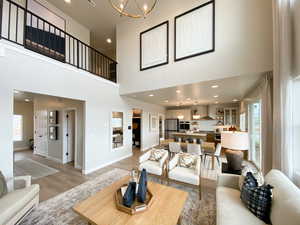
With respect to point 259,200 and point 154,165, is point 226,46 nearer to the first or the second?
point 259,200

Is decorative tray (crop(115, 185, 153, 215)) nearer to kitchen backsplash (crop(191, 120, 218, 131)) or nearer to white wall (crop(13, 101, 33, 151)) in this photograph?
kitchen backsplash (crop(191, 120, 218, 131))

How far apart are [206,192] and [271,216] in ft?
5.20

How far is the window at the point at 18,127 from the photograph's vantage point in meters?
A: 6.93

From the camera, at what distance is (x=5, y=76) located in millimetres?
2463

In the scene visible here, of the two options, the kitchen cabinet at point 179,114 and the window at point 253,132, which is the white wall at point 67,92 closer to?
the kitchen cabinet at point 179,114

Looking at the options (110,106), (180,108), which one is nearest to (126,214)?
(110,106)

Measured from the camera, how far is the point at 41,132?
18.5 feet

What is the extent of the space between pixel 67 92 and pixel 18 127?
6252 millimetres

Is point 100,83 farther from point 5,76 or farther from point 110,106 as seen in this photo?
point 5,76

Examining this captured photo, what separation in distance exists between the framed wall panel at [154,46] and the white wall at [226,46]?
169 millimetres

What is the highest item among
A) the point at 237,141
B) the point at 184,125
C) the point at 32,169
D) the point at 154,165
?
the point at 237,141

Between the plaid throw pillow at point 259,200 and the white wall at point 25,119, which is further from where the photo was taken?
the white wall at point 25,119

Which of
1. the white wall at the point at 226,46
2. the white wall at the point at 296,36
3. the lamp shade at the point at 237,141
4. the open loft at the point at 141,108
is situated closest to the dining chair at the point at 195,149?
the open loft at the point at 141,108

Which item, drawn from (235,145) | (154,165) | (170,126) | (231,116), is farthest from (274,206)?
(170,126)
